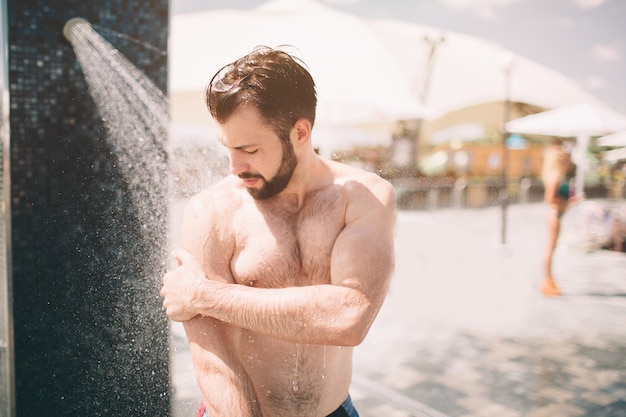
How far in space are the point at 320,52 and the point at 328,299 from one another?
3.34 metres

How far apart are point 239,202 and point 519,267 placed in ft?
22.7

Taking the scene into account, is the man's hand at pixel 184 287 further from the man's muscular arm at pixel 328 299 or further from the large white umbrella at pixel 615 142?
the large white umbrella at pixel 615 142

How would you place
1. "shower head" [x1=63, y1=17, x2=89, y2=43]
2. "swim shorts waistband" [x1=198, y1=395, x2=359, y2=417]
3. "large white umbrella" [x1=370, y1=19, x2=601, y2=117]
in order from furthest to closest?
"large white umbrella" [x1=370, y1=19, x2=601, y2=117] < "shower head" [x1=63, y1=17, x2=89, y2=43] < "swim shorts waistband" [x1=198, y1=395, x2=359, y2=417]

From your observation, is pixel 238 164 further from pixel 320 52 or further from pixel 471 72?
pixel 471 72

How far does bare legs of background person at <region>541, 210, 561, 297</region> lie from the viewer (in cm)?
543

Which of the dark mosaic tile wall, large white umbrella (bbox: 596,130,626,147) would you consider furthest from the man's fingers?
large white umbrella (bbox: 596,130,626,147)

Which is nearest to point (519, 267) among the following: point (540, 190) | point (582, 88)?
point (582, 88)

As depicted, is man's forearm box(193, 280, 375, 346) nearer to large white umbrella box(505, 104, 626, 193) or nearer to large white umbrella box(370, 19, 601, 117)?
large white umbrella box(370, 19, 601, 117)

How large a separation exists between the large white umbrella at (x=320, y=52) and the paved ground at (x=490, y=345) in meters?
1.88

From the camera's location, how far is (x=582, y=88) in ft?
28.7

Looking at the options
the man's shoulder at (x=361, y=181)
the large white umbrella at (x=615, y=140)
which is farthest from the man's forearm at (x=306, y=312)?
the large white umbrella at (x=615, y=140)

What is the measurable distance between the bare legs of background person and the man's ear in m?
4.87

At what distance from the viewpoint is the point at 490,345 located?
4.19 m

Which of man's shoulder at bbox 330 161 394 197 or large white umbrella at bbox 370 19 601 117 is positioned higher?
large white umbrella at bbox 370 19 601 117
